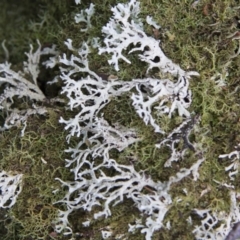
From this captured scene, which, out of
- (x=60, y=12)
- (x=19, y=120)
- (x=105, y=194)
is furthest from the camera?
(x=60, y=12)

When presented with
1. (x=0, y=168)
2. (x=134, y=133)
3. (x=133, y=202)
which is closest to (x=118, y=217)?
(x=133, y=202)

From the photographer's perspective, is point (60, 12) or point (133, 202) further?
point (60, 12)

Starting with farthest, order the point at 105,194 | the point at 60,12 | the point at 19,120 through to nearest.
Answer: the point at 60,12, the point at 19,120, the point at 105,194

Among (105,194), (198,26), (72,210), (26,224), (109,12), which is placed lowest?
(26,224)

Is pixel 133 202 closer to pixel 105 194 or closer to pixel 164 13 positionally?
pixel 105 194

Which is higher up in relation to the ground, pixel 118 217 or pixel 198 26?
pixel 198 26

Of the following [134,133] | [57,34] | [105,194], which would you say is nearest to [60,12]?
[57,34]
